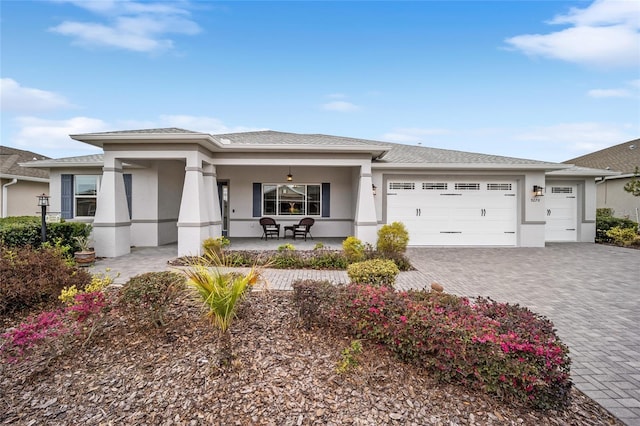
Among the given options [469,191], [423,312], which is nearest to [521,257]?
[469,191]

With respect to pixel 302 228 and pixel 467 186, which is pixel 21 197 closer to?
pixel 302 228

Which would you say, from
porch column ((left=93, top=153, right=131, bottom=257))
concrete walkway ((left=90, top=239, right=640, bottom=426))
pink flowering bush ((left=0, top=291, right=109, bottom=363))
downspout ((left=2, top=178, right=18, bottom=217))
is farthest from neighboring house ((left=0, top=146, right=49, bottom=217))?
pink flowering bush ((left=0, top=291, right=109, bottom=363))

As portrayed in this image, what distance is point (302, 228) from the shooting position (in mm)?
11961

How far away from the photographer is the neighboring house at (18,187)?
13.8 metres

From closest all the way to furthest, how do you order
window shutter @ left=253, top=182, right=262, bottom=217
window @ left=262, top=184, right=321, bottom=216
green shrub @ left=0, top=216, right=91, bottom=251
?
green shrub @ left=0, top=216, right=91, bottom=251
window shutter @ left=253, top=182, right=262, bottom=217
window @ left=262, top=184, right=321, bottom=216

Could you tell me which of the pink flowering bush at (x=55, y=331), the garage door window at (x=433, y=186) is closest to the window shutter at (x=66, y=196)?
the pink flowering bush at (x=55, y=331)

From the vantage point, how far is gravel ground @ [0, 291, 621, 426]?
7.63 feet

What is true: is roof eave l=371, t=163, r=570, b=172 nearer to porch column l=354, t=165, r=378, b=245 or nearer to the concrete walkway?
porch column l=354, t=165, r=378, b=245

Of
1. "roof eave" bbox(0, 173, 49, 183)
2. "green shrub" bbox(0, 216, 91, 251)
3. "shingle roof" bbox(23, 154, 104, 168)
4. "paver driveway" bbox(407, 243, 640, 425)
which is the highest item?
"shingle roof" bbox(23, 154, 104, 168)

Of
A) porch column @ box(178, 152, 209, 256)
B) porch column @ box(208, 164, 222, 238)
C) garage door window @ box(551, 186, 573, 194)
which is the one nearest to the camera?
porch column @ box(178, 152, 209, 256)

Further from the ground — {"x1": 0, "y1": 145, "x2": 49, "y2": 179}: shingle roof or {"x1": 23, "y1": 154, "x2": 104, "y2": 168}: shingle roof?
{"x1": 0, "y1": 145, "x2": 49, "y2": 179}: shingle roof

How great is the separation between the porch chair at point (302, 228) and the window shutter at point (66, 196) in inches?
309

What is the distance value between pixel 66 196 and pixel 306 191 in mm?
8843

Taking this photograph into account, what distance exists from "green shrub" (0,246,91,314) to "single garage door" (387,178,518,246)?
916cm
